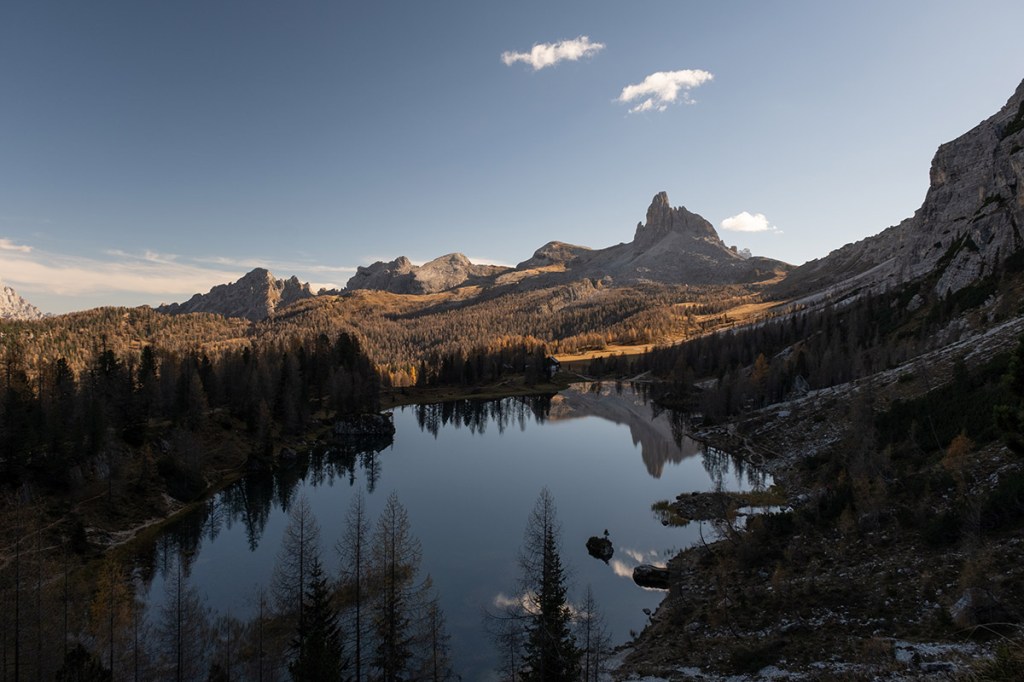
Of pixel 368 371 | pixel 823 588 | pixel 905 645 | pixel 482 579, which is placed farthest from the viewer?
pixel 368 371

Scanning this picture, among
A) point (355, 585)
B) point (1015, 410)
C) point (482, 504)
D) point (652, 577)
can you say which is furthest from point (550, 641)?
point (482, 504)

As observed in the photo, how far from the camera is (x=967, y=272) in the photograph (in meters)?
108

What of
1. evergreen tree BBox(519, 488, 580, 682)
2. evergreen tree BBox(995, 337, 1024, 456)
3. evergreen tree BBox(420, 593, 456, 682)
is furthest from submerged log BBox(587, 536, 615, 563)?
evergreen tree BBox(995, 337, 1024, 456)

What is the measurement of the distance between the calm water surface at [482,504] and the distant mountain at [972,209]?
70782mm

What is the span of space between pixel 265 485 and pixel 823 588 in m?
72.7

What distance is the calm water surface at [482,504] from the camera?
4425cm

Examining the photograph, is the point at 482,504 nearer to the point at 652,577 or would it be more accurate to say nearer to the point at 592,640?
the point at 652,577

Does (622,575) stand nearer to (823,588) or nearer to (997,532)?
(823,588)

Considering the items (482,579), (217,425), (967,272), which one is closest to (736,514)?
(482,579)

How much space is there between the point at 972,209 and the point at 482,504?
161 m

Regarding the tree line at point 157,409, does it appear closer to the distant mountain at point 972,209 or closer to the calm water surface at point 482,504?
the calm water surface at point 482,504

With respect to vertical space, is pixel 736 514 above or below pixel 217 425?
below

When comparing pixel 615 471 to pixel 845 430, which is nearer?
pixel 845 430

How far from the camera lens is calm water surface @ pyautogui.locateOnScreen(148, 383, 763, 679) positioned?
44.2m
